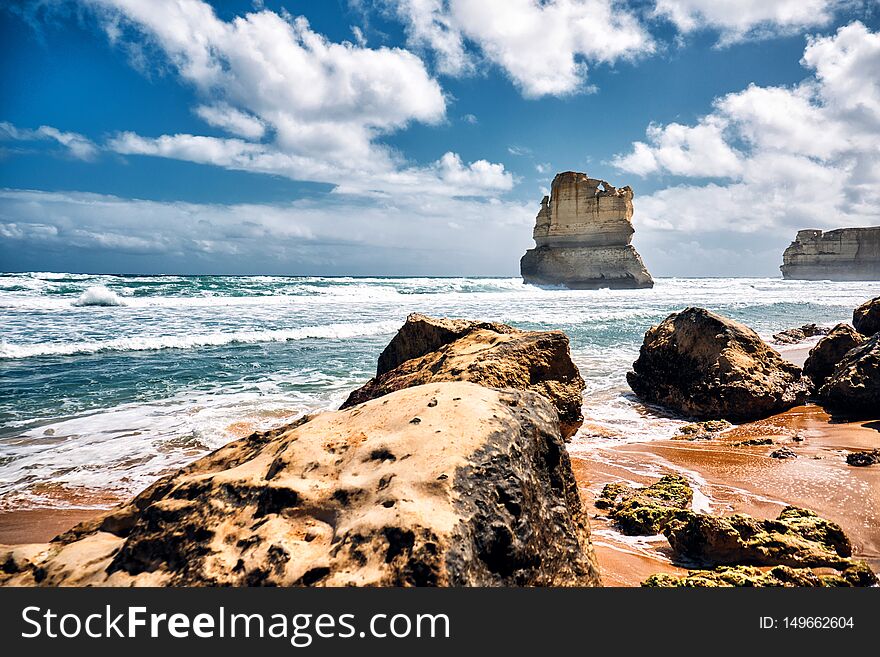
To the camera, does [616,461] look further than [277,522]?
Yes

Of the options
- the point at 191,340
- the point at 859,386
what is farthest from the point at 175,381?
the point at 859,386

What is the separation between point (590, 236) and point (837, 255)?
157 feet

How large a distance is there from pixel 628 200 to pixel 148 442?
4520 cm

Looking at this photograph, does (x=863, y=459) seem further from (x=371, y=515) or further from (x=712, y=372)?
(x=371, y=515)

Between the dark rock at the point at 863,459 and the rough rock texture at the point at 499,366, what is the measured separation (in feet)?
7.66

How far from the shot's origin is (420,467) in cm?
189

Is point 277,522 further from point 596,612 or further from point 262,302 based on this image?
point 262,302

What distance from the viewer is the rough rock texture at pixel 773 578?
2473mm

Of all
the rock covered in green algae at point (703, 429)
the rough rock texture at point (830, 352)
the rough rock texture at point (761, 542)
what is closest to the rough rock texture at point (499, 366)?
the rock covered in green algae at point (703, 429)

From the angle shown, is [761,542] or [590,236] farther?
[590,236]

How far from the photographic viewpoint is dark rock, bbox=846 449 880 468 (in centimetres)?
432

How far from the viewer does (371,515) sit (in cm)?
174

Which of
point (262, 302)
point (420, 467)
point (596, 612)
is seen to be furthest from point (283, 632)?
point (262, 302)

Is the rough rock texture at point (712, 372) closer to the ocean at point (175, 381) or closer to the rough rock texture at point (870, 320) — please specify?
the ocean at point (175, 381)
